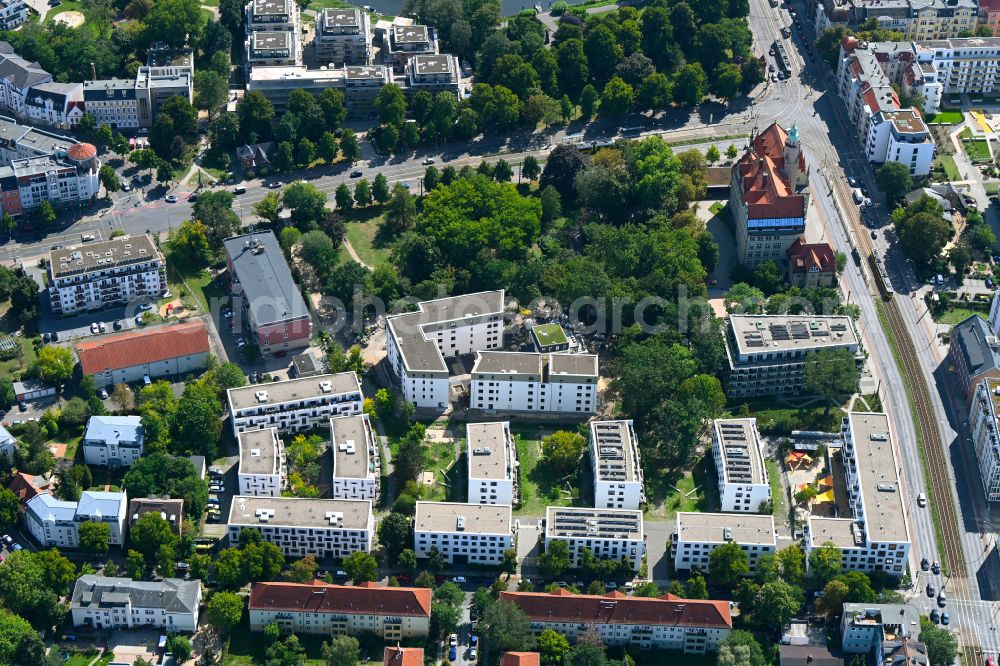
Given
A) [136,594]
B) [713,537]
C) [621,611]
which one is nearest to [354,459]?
[136,594]

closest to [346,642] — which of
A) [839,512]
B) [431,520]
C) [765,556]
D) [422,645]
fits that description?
[422,645]

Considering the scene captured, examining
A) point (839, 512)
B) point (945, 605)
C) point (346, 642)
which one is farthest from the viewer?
point (839, 512)

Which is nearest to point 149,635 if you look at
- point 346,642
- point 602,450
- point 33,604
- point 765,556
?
point 33,604

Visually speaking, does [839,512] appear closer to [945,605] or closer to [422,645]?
[945,605]

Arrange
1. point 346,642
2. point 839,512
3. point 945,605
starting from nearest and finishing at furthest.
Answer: point 346,642, point 945,605, point 839,512

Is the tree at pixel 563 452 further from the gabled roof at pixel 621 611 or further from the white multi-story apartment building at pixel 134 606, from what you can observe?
the white multi-story apartment building at pixel 134 606

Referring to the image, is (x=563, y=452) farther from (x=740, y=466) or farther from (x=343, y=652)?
(x=343, y=652)

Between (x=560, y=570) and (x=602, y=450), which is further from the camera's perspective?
(x=602, y=450)

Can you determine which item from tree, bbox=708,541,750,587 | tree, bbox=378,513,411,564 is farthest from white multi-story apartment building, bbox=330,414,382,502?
tree, bbox=708,541,750,587
